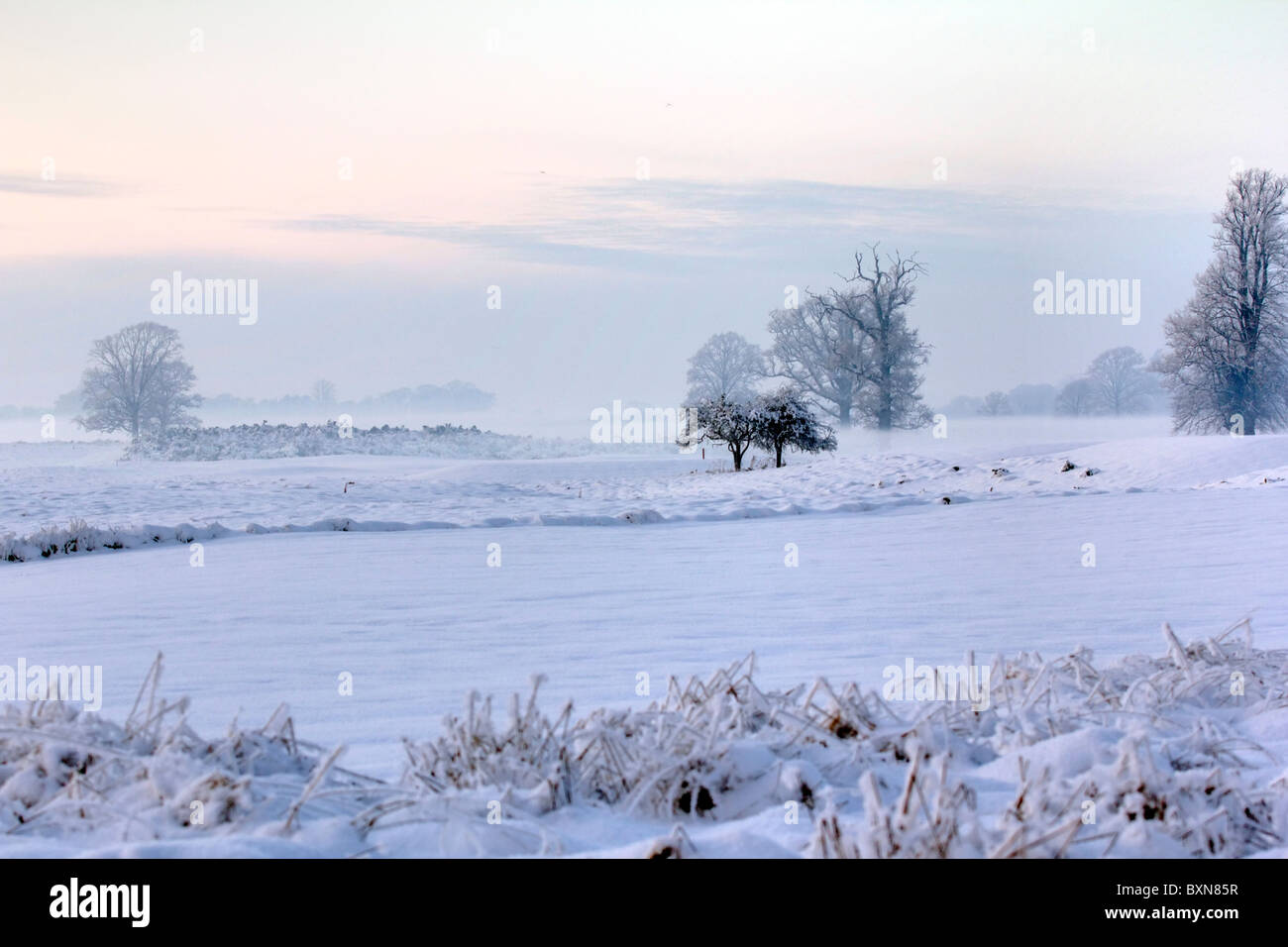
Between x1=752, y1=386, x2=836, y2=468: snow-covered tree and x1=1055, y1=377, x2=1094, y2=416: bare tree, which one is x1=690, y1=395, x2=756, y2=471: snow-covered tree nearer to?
x1=752, y1=386, x2=836, y2=468: snow-covered tree

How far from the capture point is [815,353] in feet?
131

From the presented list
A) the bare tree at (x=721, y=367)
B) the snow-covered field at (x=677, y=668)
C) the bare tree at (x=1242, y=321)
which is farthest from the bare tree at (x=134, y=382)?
the bare tree at (x=1242, y=321)

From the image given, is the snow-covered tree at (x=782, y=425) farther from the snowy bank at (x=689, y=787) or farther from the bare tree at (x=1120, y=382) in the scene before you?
the snowy bank at (x=689, y=787)

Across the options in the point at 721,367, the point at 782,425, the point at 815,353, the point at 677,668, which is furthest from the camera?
the point at 721,367

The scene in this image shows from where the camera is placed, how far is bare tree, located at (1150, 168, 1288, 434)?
3128 centimetres

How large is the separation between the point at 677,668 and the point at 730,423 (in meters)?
26.2

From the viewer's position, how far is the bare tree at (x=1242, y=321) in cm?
3128

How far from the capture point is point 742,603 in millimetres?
6156

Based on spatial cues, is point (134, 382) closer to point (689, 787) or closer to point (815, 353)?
point (815, 353)

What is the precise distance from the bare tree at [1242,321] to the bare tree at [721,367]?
54.6 ft

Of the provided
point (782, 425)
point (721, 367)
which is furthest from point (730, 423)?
point (721, 367)

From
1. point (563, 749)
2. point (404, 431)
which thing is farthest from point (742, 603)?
point (404, 431)
